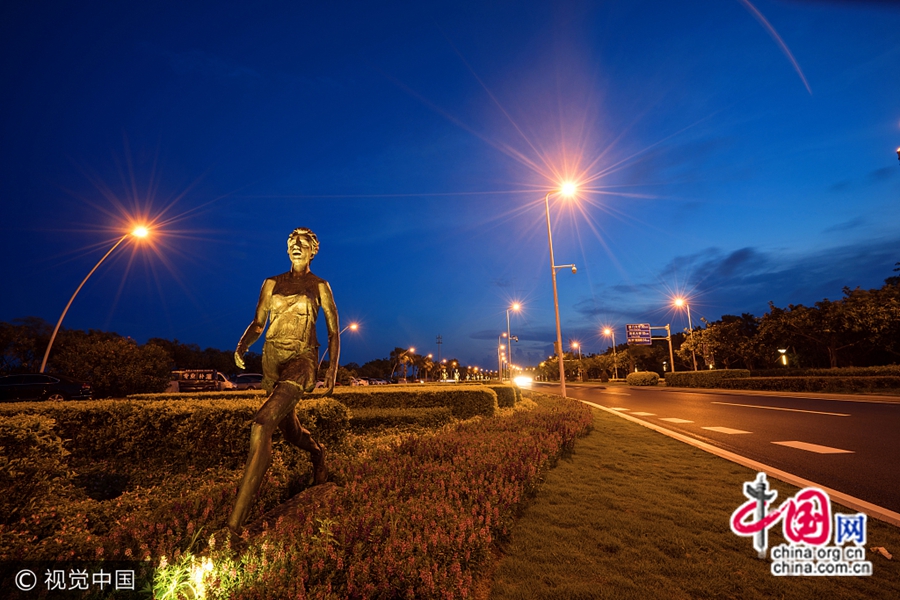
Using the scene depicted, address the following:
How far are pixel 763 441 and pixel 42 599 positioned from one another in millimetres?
12050

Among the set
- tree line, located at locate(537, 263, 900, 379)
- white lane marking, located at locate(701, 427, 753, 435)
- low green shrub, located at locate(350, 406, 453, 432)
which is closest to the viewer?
white lane marking, located at locate(701, 427, 753, 435)

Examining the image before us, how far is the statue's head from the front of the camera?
15.8 feet

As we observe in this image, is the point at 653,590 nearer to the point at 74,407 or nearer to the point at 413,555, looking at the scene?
the point at 413,555

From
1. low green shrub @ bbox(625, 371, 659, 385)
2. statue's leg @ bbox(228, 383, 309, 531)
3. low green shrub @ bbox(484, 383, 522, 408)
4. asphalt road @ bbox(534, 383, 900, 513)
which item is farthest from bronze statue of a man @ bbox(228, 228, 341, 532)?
low green shrub @ bbox(625, 371, 659, 385)

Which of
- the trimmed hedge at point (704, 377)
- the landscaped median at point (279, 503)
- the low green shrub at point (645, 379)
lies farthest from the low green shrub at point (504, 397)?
the low green shrub at point (645, 379)

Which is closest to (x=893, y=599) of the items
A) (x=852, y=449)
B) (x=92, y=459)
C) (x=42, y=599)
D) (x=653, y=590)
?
(x=653, y=590)

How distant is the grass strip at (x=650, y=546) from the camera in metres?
3.23

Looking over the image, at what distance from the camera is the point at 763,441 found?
9.70m

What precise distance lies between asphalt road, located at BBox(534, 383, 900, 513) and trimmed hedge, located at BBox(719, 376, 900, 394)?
42.5 feet

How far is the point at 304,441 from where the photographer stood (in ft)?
16.1

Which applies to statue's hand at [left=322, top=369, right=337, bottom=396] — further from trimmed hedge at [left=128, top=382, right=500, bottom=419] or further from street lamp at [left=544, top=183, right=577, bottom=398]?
street lamp at [left=544, top=183, right=577, bottom=398]

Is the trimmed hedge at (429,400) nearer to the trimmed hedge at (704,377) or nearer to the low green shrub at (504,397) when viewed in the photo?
the low green shrub at (504,397)

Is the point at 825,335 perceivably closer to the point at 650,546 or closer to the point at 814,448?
the point at 814,448

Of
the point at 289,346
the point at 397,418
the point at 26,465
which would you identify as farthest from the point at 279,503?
the point at 397,418
